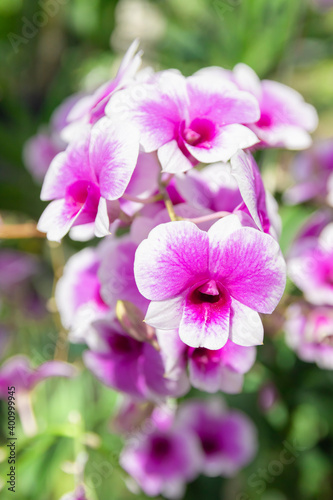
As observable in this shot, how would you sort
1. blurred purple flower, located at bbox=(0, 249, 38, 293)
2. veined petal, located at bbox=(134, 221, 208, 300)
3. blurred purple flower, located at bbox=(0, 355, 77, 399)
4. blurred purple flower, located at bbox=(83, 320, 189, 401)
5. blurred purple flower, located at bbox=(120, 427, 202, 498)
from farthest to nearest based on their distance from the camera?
blurred purple flower, located at bbox=(0, 249, 38, 293), blurred purple flower, located at bbox=(120, 427, 202, 498), blurred purple flower, located at bbox=(0, 355, 77, 399), blurred purple flower, located at bbox=(83, 320, 189, 401), veined petal, located at bbox=(134, 221, 208, 300)

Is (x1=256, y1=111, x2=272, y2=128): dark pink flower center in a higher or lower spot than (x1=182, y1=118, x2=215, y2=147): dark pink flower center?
lower

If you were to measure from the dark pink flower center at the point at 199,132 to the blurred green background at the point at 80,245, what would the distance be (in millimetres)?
433

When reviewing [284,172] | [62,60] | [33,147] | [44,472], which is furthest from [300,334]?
[62,60]

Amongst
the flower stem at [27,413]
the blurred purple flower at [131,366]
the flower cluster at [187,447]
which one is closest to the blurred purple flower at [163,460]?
the flower cluster at [187,447]

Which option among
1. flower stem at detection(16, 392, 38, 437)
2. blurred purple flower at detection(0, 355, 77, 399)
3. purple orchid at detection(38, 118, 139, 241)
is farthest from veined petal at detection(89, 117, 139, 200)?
flower stem at detection(16, 392, 38, 437)

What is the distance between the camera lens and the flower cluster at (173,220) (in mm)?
446

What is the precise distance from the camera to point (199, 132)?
1.73 ft

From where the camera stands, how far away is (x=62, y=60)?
1.47m

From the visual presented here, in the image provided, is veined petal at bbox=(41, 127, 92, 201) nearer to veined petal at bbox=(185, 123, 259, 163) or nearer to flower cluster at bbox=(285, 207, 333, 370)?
veined petal at bbox=(185, 123, 259, 163)

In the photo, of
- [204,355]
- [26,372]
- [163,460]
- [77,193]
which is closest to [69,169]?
[77,193]

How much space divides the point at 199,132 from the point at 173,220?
107 mm

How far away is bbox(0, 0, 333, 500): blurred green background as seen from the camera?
2.96ft

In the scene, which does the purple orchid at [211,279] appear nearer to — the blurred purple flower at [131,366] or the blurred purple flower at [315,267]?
the blurred purple flower at [131,366]

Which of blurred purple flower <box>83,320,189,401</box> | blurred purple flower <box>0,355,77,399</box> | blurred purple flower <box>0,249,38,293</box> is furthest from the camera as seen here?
blurred purple flower <box>0,249,38,293</box>
